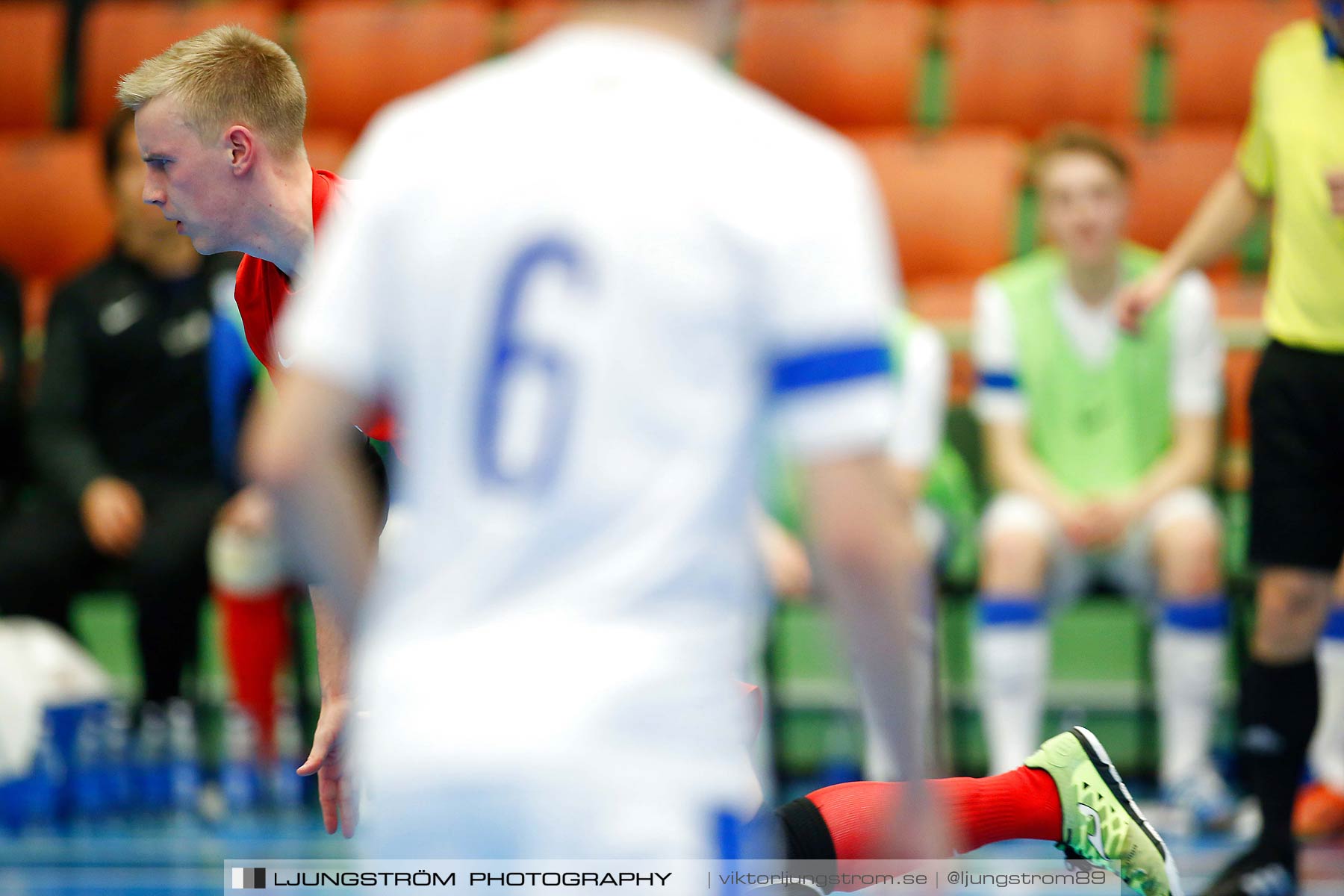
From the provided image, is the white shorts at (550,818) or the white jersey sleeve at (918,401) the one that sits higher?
the white jersey sleeve at (918,401)

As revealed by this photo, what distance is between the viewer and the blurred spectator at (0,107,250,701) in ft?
15.4

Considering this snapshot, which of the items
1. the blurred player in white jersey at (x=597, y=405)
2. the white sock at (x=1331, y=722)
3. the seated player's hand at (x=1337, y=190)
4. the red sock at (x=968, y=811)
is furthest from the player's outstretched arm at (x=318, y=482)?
the white sock at (x=1331, y=722)

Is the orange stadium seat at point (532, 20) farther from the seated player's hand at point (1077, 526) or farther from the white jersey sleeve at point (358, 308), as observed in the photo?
the white jersey sleeve at point (358, 308)

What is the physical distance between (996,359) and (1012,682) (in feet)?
3.02

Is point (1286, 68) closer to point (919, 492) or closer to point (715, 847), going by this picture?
point (919, 492)

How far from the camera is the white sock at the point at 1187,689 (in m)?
4.19

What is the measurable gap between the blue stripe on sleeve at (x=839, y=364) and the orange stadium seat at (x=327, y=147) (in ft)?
13.8

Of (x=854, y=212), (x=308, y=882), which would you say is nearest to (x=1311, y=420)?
(x=308, y=882)

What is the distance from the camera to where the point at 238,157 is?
2035mm

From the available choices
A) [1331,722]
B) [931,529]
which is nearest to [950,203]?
[931,529]

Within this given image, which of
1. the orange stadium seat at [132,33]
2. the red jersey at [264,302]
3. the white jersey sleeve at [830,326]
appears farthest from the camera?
the orange stadium seat at [132,33]

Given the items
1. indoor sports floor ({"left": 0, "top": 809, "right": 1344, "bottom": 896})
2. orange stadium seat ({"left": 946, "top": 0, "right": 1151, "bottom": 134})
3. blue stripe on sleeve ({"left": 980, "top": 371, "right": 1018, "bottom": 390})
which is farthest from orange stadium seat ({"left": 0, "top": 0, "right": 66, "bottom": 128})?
blue stripe on sleeve ({"left": 980, "top": 371, "right": 1018, "bottom": 390})

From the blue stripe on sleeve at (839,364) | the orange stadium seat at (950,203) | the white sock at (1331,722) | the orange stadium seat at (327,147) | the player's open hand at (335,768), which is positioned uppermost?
the orange stadium seat at (327,147)

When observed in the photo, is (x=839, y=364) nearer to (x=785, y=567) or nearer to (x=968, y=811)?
(x=968, y=811)
